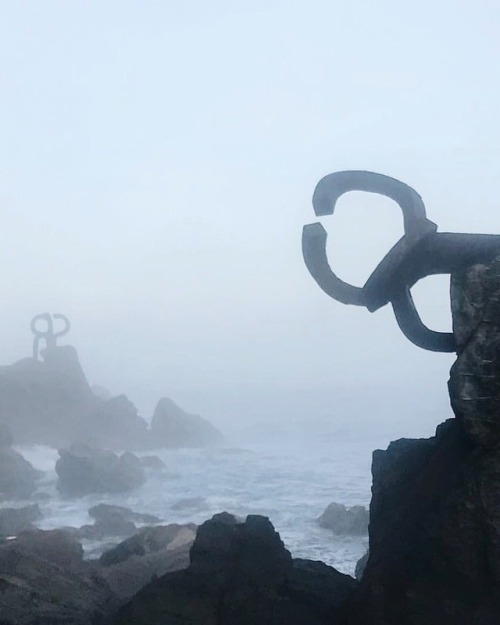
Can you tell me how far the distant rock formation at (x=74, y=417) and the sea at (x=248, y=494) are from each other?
3.20 metres

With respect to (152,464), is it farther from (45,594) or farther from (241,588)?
(241,588)

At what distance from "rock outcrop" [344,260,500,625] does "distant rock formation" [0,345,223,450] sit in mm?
46710

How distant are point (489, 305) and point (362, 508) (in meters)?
18.4

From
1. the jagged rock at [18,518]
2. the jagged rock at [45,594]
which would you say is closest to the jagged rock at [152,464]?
the jagged rock at [18,518]

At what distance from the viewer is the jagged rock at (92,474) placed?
32281mm

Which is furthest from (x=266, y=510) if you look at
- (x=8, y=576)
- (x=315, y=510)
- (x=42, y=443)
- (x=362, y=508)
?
(x=42, y=443)

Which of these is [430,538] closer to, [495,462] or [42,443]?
[495,462]

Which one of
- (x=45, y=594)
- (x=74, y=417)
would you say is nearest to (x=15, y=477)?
(x=74, y=417)

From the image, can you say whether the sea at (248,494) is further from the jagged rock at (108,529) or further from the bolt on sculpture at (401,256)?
the bolt on sculpture at (401,256)

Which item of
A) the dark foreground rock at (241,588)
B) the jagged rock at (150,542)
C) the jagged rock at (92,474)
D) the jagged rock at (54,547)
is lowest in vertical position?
the jagged rock at (92,474)

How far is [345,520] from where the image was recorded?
2200cm

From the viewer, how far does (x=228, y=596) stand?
680 centimetres

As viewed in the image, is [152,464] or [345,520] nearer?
[345,520]

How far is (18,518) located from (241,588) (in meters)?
20.5
